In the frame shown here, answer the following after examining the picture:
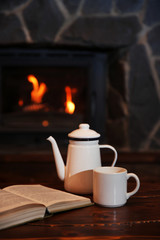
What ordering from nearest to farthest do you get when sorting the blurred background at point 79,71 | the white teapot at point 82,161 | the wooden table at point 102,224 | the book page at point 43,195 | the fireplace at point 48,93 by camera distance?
the wooden table at point 102,224
the book page at point 43,195
the white teapot at point 82,161
the blurred background at point 79,71
the fireplace at point 48,93

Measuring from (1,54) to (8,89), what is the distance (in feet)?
0.77

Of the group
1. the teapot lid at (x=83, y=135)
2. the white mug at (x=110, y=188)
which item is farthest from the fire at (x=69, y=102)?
the white mug at (x=110, y=188)

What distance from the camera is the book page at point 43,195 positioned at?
732mm

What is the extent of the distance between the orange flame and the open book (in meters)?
1.34

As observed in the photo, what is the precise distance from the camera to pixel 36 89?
6.99ft

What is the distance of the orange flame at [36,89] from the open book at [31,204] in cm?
134

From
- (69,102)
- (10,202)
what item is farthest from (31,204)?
(69,102)

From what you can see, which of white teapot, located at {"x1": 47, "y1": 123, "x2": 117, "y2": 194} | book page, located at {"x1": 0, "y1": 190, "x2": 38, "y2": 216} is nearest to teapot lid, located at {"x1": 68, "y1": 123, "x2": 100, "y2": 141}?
white teapot, located at {"x1": 47, "y1": 123, "x2": 117, "y2": 194}

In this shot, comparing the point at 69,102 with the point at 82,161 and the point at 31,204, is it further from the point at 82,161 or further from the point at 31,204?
the point at 31,204

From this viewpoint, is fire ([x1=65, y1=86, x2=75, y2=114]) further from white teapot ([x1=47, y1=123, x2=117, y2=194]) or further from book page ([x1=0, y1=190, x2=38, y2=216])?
book page ([x1=0, y1=190, x2=38, y2=216])

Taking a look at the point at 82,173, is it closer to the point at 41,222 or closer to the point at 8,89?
the point at 41,222

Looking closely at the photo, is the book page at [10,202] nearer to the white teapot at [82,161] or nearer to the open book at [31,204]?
the open book at [31,204]

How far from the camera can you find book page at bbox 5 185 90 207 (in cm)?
73

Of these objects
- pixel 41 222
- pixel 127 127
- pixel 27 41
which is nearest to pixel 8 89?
pixel 27 41
